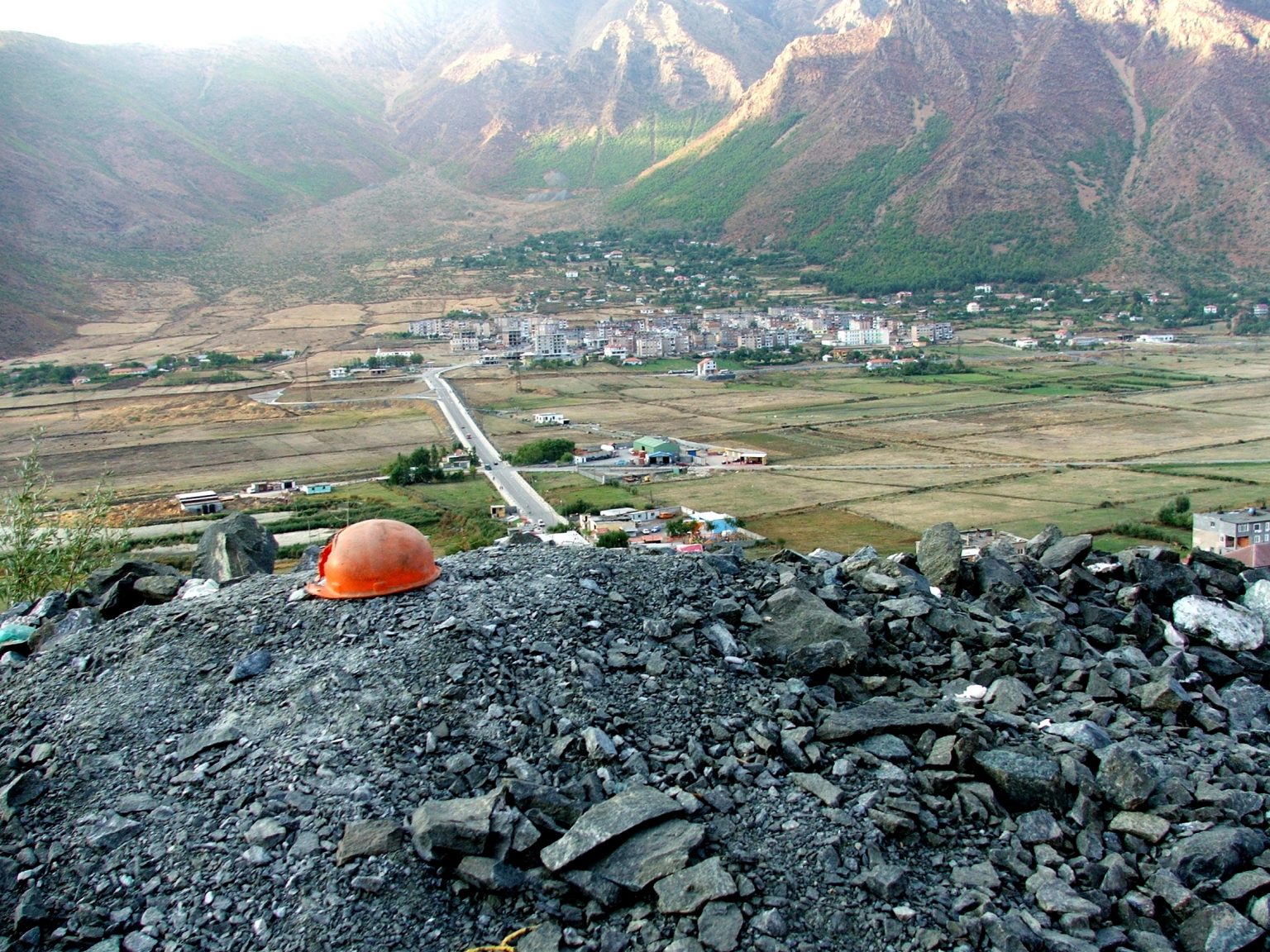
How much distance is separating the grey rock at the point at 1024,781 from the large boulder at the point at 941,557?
165 inches

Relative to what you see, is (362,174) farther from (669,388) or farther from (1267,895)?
(1267,895)

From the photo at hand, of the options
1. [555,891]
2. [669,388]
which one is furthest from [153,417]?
[555,891]

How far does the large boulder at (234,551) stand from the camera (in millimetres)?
12609

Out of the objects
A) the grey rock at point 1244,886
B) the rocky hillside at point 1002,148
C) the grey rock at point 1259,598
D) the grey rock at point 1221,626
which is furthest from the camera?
the rocky hillside at point 1002,148

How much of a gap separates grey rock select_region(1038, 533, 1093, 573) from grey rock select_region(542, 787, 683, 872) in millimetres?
7329

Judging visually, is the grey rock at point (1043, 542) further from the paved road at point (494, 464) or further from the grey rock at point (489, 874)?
the paved road at point (494, 464)

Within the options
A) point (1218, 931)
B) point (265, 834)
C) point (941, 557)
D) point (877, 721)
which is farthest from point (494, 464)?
point (1218, 931)

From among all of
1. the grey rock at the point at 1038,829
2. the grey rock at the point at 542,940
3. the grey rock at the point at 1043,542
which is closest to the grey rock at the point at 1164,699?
the grey rock at the point at 1038,829

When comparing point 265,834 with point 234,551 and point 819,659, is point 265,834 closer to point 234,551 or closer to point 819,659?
point 819,659

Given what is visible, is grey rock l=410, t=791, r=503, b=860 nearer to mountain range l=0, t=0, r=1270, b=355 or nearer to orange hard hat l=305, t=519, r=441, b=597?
orange hard hat l=305, t=519, r=441, b=597

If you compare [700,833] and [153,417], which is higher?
[700,833]

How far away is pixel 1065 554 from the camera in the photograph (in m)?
12.1

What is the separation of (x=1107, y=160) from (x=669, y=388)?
8934 cm

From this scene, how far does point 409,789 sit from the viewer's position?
6684mm
